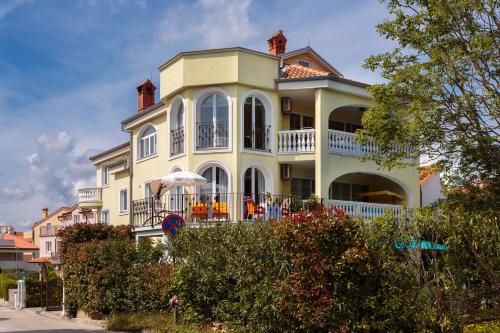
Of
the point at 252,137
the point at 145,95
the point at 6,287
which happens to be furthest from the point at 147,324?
the point at 6,287

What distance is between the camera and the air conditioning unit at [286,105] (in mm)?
25188

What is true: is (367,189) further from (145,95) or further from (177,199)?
(145,95)

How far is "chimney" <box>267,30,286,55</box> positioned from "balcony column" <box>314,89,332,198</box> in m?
6.52

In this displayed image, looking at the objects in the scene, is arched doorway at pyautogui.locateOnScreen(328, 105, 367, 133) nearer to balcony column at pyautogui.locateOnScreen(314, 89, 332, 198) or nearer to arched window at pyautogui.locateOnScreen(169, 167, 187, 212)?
balcony column at pyautogui.locateOnScreen(314, 89, 332, 198)

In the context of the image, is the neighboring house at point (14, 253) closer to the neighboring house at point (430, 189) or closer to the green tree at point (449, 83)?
the neighboring house at point (430, 189)

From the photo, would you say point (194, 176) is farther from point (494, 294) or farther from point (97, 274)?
point (494, 294)

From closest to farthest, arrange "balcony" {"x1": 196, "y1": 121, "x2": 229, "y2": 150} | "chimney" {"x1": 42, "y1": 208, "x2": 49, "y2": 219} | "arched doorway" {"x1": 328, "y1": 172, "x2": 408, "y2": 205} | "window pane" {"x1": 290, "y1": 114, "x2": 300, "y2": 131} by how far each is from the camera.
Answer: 1. "balcony" {"x1": 196, "y1": 121, "x2": 229, "y2": 150}
2. "window pane" {"x1": 290, "y1": 114, "x2": 300, "y2": 131}
3. "arched doorway" {"x1": 328, "y1": 172, "x2": 408, "y2": 205}
4. "chimney" {"x1": 42, "y1": 208, "x2": 49, "y2": 219}

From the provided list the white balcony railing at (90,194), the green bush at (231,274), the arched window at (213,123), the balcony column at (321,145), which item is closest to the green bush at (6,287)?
the white balcony railing at (90,194)

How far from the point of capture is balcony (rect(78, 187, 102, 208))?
3919cm

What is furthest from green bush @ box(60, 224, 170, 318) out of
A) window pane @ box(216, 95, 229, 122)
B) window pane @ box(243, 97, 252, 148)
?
window pane @ box(243, 97, 252, 148)

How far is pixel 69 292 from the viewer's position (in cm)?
2148

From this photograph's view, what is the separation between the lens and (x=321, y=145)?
2427 centimetres

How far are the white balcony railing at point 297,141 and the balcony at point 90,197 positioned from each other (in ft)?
59.0

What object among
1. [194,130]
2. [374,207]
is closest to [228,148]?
[194,130]
